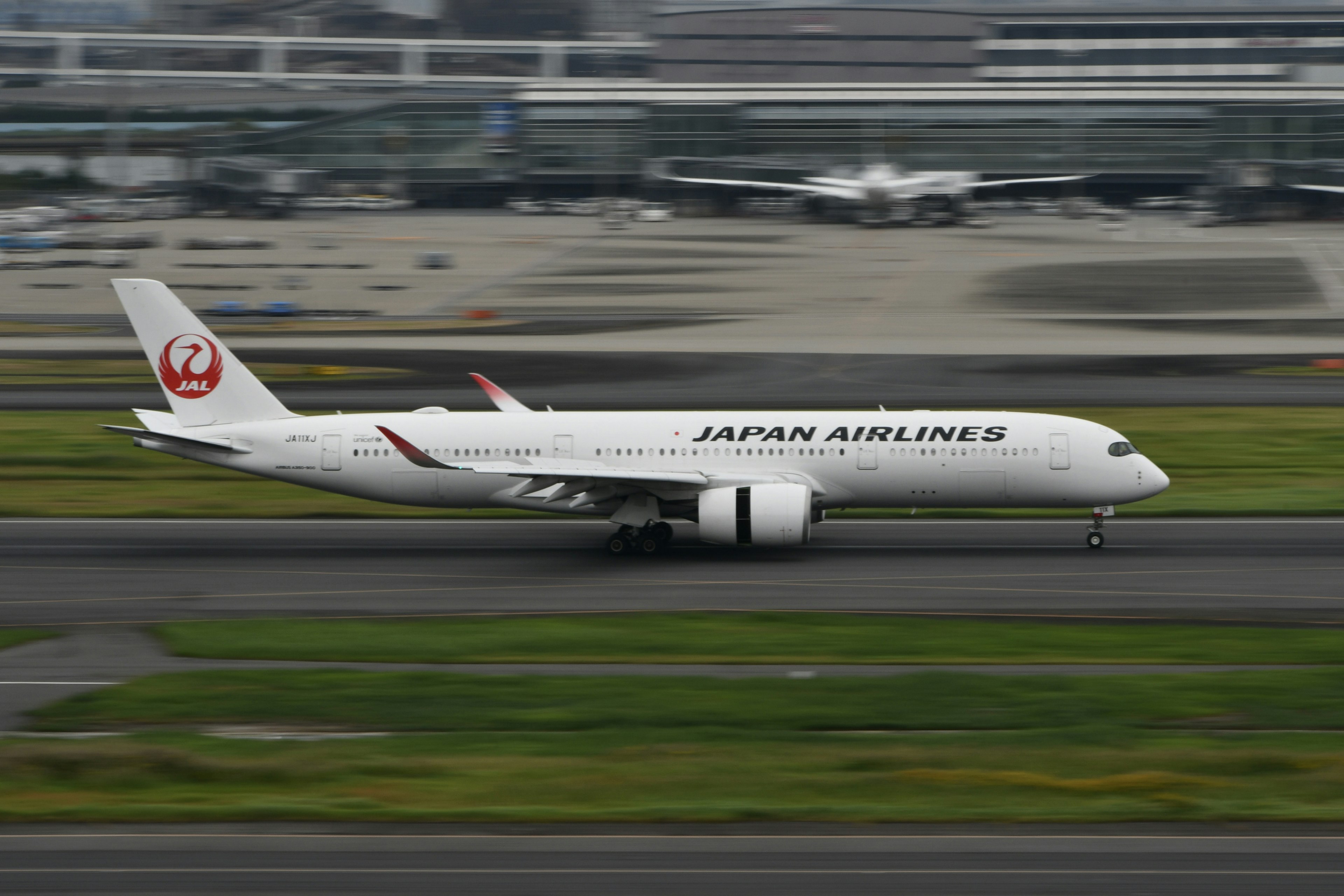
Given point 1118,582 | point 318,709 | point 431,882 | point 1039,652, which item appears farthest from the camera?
point 1118,582

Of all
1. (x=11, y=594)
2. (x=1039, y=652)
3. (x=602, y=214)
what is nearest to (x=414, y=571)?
(x=11, y=594)

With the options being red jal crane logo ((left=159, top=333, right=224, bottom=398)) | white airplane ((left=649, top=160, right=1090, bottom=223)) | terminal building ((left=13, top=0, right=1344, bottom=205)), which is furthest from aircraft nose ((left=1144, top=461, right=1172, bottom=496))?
terminal building ((left=13, top=0, right=1344, bottom=205))

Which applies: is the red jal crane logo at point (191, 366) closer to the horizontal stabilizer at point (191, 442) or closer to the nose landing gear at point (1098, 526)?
the horizontal stabilizer at point (191, 442)

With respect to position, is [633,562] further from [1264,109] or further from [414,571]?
[1264,109]

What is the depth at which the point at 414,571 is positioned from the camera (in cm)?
3834

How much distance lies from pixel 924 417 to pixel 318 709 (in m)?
20.6

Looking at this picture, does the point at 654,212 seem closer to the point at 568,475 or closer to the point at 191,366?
the point at 191,366

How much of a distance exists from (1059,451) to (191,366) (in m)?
25.9

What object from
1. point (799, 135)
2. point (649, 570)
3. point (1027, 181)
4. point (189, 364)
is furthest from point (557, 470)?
point (799, 135)

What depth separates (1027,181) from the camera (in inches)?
6678

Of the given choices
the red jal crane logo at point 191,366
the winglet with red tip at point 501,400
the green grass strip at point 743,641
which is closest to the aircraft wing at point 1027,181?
the winglet with red tip at point 501,400

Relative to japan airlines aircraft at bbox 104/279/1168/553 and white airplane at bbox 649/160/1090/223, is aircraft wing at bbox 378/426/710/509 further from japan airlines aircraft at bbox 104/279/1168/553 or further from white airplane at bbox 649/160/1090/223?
white airplane at bbox 649/160/1090/223

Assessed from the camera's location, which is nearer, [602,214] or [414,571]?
[414,571]

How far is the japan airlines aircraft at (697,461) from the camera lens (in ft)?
130
